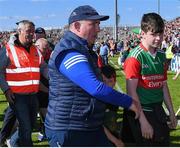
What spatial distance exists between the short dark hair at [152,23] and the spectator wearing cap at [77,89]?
29.8 inches

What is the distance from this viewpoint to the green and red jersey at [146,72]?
4.57m

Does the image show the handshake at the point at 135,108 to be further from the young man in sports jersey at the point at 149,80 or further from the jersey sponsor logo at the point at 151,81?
the jersey sponsor logo at the point at 151,81

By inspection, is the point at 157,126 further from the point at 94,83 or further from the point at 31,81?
the point at 31,81

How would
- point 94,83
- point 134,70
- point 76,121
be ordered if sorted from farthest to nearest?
point 134,70
point 76,121
point 94,83

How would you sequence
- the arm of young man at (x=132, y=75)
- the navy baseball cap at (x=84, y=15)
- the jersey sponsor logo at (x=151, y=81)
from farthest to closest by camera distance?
1. the jersey sponsor logo at (x=151, y=81)
2. the arm of young man at (x=132, y=75)
3. the navy baseball cap at (x=84, y=15)

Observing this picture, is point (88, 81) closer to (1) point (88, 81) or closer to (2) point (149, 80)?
(1) point (88, 81)

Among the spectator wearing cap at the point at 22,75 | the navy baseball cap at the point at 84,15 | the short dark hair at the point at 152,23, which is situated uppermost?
the navy baseball cap at the point at 84,15

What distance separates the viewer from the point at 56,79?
12.7 ft

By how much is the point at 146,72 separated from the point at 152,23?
0.45 meters

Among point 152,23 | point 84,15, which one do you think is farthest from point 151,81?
point 84,15

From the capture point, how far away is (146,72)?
4.61 meters

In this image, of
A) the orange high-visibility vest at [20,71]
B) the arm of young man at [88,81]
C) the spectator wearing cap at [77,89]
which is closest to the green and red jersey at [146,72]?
the spectator wearing cap at [77,89]

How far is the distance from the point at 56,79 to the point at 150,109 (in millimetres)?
1209

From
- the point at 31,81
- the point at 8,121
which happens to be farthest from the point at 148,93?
the point at 8,121
